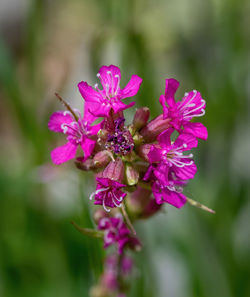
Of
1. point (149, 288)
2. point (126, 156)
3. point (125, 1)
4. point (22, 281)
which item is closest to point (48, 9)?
point (125, 1)

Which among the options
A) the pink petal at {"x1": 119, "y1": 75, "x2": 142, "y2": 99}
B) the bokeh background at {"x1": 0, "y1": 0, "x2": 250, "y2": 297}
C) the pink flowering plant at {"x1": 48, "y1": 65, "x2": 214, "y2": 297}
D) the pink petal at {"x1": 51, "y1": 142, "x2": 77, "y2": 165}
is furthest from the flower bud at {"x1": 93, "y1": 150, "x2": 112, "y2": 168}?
the bokeh background at {"x1": 0, "y1": 0, "x2": 250, "y2": 297}

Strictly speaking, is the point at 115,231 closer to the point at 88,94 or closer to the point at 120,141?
the point at 120,141

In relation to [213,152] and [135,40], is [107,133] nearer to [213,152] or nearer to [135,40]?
[135,40]

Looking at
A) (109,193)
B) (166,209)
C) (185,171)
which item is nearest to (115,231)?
(109,193)

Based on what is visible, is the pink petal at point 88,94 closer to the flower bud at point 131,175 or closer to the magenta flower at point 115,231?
the flower bud at point 131,175

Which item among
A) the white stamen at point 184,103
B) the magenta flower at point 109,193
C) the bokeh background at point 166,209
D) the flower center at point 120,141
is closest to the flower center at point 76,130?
the flower center at point 120,141

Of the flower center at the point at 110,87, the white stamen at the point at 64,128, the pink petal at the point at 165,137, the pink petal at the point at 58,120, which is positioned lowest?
the pink petal at the point at 165,137
